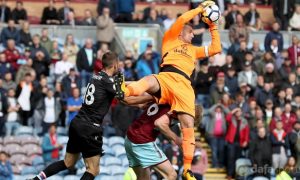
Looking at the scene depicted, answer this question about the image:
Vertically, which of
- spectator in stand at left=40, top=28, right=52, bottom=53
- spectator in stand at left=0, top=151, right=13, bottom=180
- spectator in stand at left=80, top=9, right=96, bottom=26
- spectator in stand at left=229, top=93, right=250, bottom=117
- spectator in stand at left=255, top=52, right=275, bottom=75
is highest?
spectator in stand at left=80, top=9, right=96, bottom=26

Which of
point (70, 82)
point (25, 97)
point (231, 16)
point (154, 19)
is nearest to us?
point (25, 97)

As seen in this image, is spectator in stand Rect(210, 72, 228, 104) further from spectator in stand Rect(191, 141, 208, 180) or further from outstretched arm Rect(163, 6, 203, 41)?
outstretched arm Rect(163, 6, 203, 41)

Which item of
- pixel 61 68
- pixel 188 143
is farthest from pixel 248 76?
pixel 188 143

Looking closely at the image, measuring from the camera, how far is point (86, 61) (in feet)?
82.9

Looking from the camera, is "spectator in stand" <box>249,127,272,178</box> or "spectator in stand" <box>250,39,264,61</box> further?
"spectator in stand" <box>250,39,264,61</box>

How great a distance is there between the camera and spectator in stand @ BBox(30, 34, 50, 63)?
25016 mm

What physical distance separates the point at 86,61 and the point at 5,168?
4.92m

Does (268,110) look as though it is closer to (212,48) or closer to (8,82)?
(8,82)

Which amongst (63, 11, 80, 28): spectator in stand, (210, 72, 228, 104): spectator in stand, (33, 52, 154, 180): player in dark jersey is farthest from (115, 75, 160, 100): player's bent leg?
(63, 11, 80, 28): spectator in stand

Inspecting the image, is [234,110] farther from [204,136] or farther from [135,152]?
[135,152]

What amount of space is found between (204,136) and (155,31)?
462cm

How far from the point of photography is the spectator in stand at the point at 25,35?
25812 mm

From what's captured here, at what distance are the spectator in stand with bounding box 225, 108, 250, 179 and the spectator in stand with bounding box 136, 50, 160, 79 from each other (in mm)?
2583

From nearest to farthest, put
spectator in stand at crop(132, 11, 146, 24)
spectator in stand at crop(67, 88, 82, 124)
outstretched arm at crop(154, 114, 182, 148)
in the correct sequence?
outstretched arm at crop(154, 114, 182, 148)
spectator in stand at crop(67, 88, 82, 124)
spectator in stand at crop(132, 11, 146, 24)
